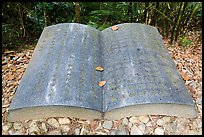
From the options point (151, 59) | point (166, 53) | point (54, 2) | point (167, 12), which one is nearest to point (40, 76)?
point (151, 59)

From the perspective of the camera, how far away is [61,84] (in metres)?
2.21

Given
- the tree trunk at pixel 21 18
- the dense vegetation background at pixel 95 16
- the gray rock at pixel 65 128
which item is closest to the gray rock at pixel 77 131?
the gray rock at pixel 65 128

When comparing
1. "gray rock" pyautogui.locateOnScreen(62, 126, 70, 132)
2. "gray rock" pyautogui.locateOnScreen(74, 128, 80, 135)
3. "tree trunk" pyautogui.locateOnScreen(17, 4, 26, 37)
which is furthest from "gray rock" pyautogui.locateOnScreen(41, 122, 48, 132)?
"tree trunk" pyautogui.locateOnScreen(17, 4, 26, 37)

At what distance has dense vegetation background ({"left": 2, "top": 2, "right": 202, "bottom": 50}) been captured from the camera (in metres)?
3.48

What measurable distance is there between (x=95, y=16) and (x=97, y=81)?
1988 millimetres

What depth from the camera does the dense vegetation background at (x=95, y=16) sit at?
137 inches

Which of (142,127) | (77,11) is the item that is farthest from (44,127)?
(77,11)

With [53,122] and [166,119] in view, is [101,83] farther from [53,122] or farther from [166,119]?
[166,119]

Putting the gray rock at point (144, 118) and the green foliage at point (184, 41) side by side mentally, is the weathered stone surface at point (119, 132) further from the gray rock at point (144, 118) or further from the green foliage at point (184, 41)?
the green foliage at point (184, 41)

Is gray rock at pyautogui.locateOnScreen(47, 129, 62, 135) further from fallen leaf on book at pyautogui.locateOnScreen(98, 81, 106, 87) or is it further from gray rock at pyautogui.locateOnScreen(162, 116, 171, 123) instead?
gray rock at pyautogui.locateOnScreen(162, 116, 171, 123)

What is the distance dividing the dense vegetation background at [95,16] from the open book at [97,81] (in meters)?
0.86

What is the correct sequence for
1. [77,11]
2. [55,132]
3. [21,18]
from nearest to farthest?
[55,132] < [21,18] < [77,11]

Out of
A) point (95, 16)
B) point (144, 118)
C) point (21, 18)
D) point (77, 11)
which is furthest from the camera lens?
point (95, 16)

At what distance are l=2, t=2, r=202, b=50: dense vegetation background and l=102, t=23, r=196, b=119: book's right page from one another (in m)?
0.90
